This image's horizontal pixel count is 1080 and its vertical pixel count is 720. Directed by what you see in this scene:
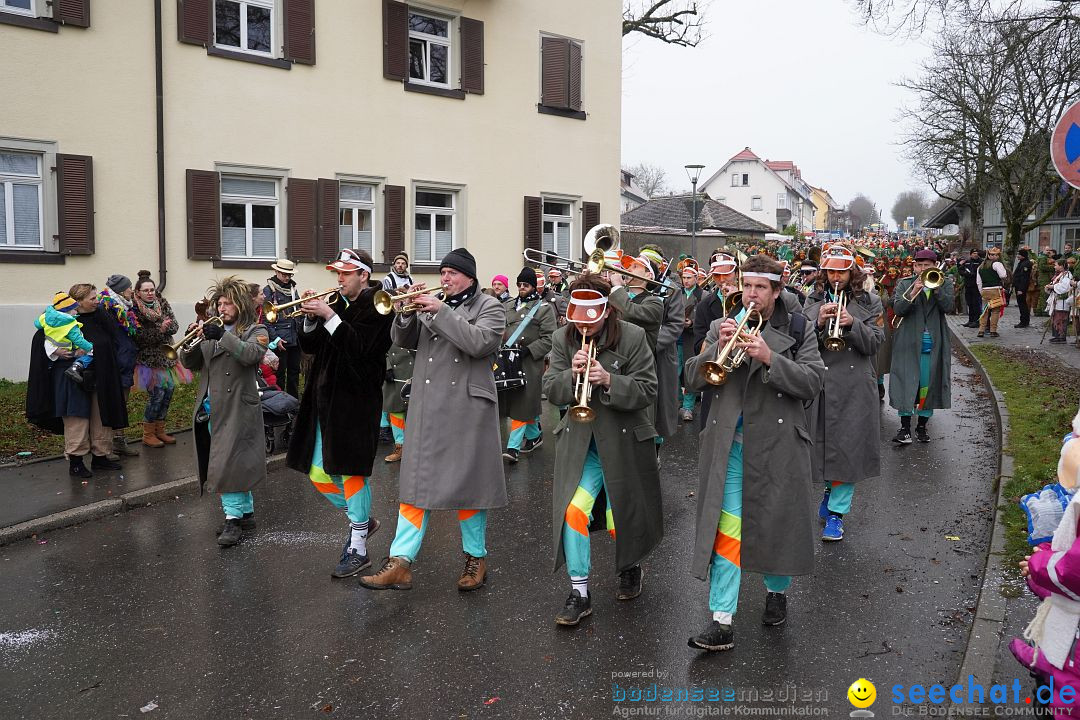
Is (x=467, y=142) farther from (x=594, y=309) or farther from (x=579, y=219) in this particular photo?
(x=594, y=309)

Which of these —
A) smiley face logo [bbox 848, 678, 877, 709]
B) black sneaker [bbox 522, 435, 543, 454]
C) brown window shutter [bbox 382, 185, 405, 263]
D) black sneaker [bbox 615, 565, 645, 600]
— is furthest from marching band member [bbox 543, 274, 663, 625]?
brown window shutter [bbox 382, 185, 405, 263]

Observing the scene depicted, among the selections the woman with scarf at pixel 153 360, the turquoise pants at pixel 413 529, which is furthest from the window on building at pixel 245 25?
the turquoise pants at pixel 413 529

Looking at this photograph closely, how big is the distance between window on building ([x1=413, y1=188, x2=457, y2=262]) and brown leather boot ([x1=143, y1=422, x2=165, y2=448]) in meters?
8.19

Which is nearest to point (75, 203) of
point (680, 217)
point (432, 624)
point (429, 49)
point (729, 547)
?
point (429, 49)

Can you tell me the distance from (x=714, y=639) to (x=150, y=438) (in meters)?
7.49

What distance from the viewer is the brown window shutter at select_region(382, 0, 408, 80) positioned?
16.6 metres

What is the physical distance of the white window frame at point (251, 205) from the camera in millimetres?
15148

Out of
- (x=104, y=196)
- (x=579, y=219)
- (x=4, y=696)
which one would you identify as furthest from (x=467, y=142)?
(x=4, y=696)

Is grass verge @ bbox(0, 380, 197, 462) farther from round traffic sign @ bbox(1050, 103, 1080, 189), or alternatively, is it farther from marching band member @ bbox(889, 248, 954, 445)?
round traffic sign @ bbox(1050, 103, 1080, 189)

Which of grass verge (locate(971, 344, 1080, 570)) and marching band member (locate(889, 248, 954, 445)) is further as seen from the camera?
marching band member (locate(889, 248, 954, 445))

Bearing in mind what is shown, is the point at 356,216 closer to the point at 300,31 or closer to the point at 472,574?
the point at 300,31

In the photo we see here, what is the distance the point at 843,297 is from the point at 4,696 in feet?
19.0

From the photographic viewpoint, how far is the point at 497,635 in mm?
4852

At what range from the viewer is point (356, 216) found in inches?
663
